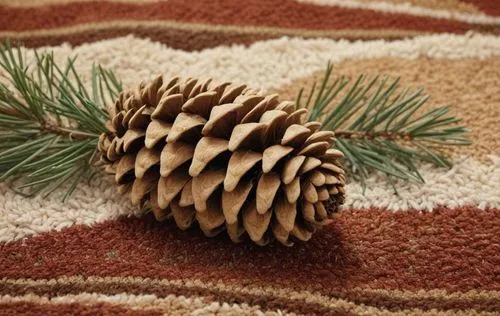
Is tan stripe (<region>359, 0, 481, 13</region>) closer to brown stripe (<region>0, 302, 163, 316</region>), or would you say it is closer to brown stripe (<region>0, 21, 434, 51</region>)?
brown stripe (<region>0, 21, 434, 51</region>)

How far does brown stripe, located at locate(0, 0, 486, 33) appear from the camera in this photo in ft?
1.79

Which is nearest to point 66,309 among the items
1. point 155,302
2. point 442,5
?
point 155,302

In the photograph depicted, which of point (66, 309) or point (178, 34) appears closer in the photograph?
point (66, 309)

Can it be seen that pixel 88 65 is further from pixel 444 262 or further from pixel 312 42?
pixel 444 262

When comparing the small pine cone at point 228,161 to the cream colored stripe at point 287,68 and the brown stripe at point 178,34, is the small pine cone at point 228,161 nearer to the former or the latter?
the cream colored stripe at point 287,68

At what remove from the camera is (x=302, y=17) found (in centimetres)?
56

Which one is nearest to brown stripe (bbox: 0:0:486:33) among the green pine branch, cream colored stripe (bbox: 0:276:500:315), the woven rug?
the woven rug

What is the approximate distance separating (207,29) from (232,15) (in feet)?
0.11

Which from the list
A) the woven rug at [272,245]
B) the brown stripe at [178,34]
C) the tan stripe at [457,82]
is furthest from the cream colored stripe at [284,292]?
the brown stripe at [178,34]

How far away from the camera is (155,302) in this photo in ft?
1.03

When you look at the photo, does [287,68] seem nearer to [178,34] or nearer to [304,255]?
[178,34]

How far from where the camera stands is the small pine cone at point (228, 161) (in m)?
0.31

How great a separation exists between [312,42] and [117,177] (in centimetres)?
25

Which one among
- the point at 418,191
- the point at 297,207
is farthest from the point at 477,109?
the point at 297,207
